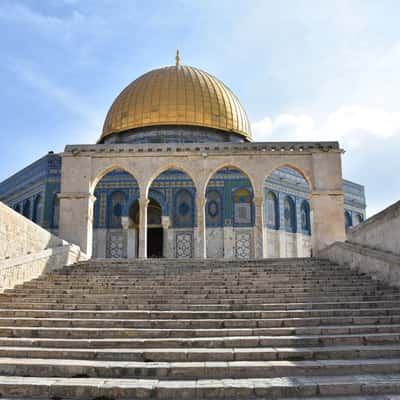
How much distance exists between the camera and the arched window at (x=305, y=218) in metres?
19.9

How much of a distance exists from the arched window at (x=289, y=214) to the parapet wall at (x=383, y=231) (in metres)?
9.82

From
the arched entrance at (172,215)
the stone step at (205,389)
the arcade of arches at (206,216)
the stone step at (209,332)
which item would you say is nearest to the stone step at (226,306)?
the stone step at (209,332)

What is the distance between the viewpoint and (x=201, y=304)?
6.23 metres

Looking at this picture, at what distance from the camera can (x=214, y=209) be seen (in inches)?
722

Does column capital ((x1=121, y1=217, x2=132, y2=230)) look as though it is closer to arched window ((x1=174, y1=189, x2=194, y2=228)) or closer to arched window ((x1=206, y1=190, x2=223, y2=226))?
arched window ((x1=174, y1=189, x2=194, y2=228))

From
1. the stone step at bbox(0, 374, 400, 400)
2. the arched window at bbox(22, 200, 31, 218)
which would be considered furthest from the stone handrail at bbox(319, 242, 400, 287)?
the arched window at bbox(22, 200, 31, 218)

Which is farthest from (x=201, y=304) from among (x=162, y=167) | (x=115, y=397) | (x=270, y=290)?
(x=162, y=167)

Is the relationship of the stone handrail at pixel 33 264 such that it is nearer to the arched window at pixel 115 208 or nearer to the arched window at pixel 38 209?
the arched window at pixel 115 208

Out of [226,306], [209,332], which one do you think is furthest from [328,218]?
[209,332]

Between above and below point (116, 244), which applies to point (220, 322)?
below

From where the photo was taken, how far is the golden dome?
1881 cm

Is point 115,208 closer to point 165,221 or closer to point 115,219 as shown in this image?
point 115,219

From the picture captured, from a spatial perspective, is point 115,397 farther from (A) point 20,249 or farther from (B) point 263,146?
(B) point 263,146

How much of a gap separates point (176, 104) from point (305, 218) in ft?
23.4
